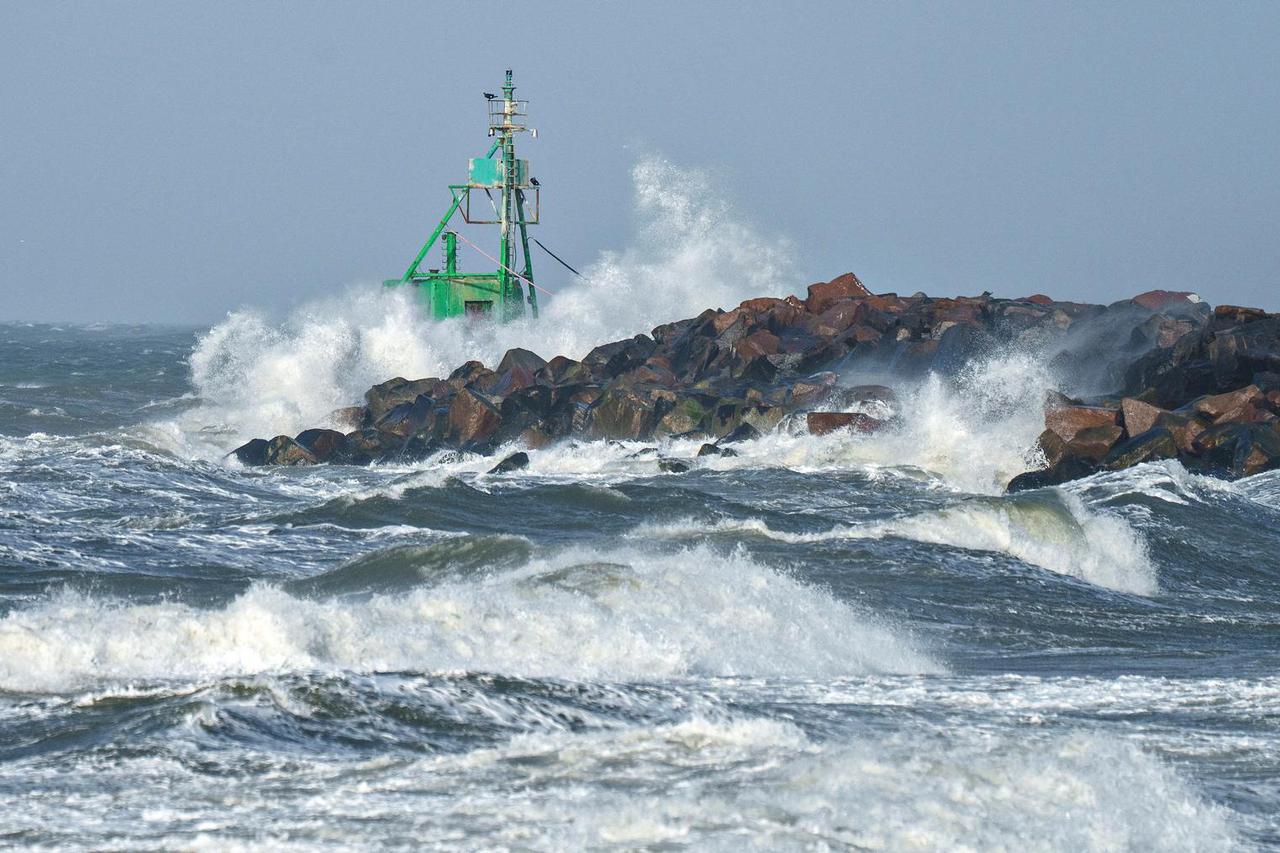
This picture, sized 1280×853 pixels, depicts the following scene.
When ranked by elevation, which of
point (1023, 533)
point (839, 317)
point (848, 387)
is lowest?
point (1023, 533)

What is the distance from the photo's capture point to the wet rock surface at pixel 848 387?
17.2 m

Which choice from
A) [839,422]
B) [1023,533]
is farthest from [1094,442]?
[1023,533]

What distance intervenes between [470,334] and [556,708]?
82.2 ft

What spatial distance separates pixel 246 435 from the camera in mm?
25500

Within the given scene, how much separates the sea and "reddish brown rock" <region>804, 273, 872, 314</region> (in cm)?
1038

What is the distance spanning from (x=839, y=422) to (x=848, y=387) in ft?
7.20

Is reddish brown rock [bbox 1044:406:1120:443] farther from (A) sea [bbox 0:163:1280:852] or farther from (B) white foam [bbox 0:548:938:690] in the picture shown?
(B) white foam [bbox 0:548:938:690]

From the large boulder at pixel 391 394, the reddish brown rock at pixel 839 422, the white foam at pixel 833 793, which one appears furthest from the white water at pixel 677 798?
the large boulder at pixel 391 394

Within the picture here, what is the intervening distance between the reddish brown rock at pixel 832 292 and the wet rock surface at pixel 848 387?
54mm

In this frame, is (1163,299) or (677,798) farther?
(1163,299)

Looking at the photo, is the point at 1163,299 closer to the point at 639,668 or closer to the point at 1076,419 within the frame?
the point at 1076,419

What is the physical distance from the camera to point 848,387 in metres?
21.8

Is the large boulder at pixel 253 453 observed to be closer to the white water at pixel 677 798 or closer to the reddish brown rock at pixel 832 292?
the reddish brown rock at pixel 832 292

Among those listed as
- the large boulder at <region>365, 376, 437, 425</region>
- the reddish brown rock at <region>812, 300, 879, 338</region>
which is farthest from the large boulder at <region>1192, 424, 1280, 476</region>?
the large boulder at <region>365, 376, 437, 425</region>
